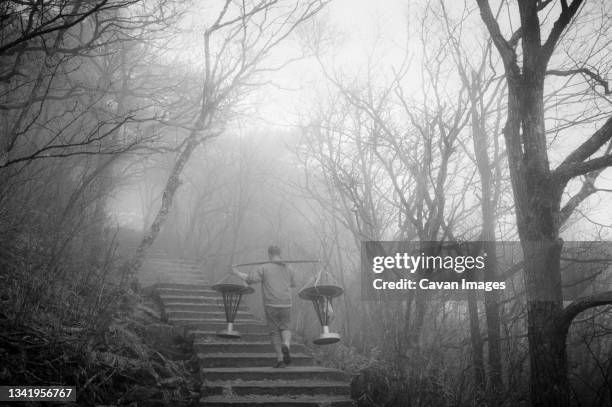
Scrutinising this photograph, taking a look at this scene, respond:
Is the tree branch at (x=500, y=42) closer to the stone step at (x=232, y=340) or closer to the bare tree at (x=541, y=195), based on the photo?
the bare tree at (x=541, y=195)

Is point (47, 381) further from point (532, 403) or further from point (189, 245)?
point (189, 245)

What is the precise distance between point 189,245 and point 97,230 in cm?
699

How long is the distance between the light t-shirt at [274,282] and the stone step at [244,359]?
3.03ft

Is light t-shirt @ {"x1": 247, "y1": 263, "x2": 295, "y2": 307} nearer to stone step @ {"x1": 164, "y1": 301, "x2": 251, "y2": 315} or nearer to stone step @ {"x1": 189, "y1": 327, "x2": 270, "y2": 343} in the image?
stone step @ {"x1": 189, "y1": 327, "x2": 270, "y2": 343}

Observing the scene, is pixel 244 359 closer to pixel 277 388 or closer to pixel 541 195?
pixel 277 388

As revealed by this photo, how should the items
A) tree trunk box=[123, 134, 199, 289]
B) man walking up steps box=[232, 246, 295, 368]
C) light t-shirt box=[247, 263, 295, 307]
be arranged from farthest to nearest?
tree trunk box=[123, 134, 199, 289]
light t-shirt box=[247, 263, 295, 307]
man walking up steps box=[232, 246, 295, 368]

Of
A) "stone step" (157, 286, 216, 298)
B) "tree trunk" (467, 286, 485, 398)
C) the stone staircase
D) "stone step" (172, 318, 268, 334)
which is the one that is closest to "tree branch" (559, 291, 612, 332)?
"tree trunk" (467, 286, 485, 398)

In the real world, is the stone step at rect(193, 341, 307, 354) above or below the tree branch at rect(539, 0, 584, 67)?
below

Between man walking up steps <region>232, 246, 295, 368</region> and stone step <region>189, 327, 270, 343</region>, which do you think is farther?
stone step <region>189, 327, 270, 343</region>

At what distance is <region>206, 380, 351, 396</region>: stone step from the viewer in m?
5.76

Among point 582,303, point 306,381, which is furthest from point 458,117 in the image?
point 306,381

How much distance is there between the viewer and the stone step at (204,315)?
8562 millimetres

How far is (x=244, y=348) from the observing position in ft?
24.3

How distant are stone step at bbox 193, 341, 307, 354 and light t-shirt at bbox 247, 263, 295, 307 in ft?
3.28
